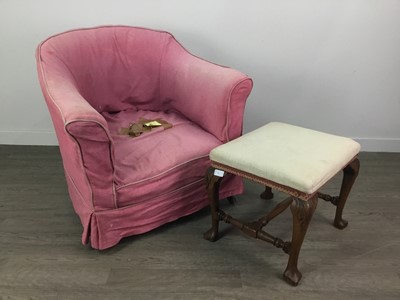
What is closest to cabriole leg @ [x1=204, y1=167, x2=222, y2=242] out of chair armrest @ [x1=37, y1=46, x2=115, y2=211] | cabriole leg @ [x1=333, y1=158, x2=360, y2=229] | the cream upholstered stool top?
the cream upholstered stool top

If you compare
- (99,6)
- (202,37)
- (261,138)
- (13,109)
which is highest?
(99,6)

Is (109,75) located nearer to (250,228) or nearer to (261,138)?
(261,138)

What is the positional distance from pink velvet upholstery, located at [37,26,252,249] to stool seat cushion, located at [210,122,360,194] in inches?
8.2

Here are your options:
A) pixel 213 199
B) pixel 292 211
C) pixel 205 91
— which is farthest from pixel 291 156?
pixel 205 91

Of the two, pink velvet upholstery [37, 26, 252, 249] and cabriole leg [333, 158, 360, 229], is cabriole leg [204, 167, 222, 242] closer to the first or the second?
pink velvet upholstery [37, 26, 252, 249]

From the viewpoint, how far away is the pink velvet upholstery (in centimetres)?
130

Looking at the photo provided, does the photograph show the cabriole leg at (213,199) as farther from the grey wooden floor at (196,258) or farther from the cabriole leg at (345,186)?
the cabriole leg at (345,186)

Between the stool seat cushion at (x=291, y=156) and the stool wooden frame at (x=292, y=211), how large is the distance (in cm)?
3

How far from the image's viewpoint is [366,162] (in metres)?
2.24

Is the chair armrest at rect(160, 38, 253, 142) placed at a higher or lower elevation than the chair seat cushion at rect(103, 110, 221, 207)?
higher

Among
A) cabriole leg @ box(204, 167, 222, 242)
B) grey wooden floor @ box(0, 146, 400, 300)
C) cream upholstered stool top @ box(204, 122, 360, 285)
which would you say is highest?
cream upholstered stool top @ box(204, 122, 360, 285)

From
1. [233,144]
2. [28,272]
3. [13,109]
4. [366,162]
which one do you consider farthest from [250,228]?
[13,109]

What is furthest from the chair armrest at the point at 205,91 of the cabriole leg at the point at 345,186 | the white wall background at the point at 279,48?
the cabriole leg at the point at 345,186

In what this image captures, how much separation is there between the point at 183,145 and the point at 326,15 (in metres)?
1.20
